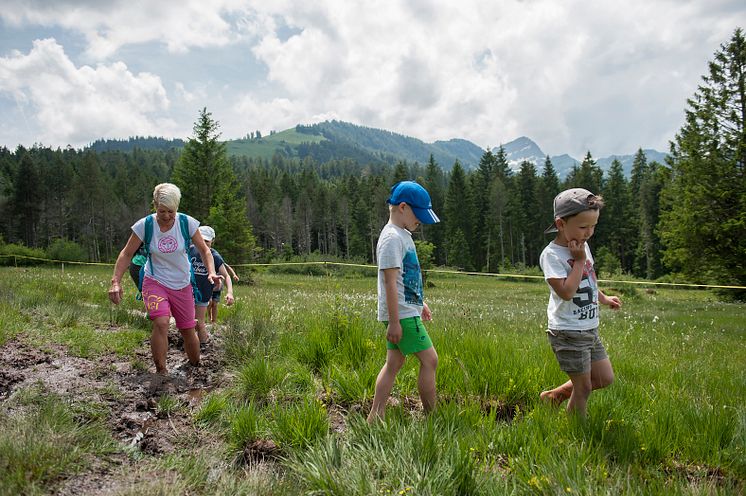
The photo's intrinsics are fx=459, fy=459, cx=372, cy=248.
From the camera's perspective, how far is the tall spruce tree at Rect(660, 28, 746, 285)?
25172 mm

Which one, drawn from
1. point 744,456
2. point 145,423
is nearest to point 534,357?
point 744,456

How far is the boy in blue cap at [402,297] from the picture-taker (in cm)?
329

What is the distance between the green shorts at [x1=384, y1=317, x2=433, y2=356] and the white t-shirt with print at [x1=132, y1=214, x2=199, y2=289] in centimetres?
284

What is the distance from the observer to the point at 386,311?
3477 mm

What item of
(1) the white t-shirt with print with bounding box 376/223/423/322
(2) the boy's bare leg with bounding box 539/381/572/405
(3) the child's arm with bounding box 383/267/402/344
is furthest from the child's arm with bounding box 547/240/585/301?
(3) the child's arm with bounding box 383/267/402/344

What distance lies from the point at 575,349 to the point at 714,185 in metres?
29.3

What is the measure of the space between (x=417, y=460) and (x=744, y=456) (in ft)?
6.61

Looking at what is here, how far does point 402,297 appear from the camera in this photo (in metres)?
3.43

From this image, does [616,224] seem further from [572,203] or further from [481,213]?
[572,203]

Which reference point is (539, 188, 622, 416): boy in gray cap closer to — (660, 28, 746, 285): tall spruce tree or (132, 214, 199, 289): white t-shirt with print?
(132, 214, 199, 289): white t-shirt with print

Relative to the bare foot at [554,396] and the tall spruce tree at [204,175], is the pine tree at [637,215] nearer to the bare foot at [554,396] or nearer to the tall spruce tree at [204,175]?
the tall spruce tree at [204,175]

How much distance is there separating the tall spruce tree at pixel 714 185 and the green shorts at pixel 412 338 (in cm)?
2742

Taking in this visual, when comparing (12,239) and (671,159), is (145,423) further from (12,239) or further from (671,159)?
(12,239)

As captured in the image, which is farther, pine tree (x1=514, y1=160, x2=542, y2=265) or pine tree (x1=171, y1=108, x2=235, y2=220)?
pine tree (x1=514, y1=160, x2=542, y2=265)
